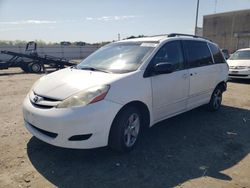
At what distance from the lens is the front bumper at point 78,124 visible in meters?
3.50

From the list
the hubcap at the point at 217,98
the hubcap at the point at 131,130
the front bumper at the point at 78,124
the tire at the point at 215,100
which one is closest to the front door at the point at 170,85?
the hubcap at the point at 131,130

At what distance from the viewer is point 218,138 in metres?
4.90

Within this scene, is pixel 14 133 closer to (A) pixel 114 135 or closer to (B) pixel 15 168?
(B) pixel 15 168

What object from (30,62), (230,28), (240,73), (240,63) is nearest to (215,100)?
(240,73)

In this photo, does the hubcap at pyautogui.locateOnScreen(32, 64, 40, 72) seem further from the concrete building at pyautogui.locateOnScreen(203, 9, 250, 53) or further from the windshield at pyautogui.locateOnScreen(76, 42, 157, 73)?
the concrete building at pyautogui.locateOnScreen(203, 9, 250, 53)

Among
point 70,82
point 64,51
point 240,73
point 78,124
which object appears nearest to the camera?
point 78,124

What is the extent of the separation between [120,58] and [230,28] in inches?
1881

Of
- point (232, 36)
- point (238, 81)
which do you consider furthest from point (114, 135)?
point (232, 36)

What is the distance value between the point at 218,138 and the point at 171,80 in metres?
1.38

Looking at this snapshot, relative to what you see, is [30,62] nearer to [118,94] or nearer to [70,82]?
[70,82]

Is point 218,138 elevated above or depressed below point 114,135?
below

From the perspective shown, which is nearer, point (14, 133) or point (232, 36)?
point (14, 133)

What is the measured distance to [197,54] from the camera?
5762 mm

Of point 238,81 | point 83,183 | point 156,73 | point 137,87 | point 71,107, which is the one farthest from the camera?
point 238,81
